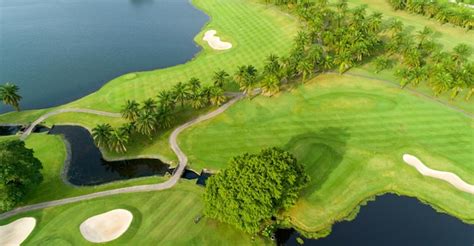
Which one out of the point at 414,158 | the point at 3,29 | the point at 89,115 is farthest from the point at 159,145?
the point at 3,29

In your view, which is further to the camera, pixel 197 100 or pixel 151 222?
pixel 197 100

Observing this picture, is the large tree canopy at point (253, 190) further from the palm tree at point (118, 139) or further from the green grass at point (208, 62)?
the palm tree at point (118, 139)

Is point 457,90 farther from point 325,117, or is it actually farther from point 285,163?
point 285,163

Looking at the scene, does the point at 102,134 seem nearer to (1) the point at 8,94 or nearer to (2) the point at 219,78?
(1) the point at 8,94

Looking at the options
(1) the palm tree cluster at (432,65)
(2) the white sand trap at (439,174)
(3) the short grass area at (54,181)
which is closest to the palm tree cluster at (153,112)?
(3) the short grass area at (54,181)

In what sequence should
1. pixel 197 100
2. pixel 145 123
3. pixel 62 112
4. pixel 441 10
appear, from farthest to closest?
pixel 441 10
pixel 62 112
pixel 197 100
pixel 145 123

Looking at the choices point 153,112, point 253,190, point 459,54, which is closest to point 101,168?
point 153,112

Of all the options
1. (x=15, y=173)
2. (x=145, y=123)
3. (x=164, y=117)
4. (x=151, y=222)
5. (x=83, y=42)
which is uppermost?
(x=83, y=42)

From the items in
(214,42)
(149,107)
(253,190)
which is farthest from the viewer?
(214,42)
